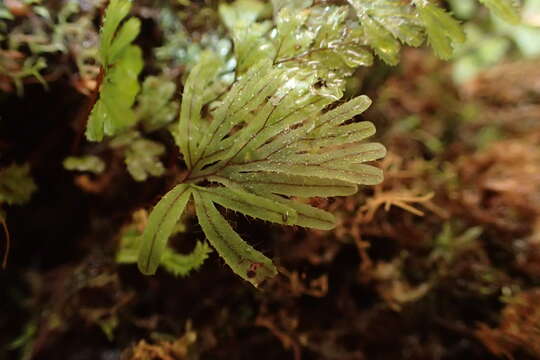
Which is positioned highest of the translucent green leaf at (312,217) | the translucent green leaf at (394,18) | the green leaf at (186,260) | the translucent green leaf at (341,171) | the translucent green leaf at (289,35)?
the translucent green leaf at (289,35)

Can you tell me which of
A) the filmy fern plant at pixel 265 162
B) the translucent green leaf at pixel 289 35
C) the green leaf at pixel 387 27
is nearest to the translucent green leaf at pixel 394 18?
the green leaf at pixel 387 27

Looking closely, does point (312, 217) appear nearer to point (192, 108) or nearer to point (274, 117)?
point (274, 117)

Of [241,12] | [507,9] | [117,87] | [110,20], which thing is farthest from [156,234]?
[507,9]

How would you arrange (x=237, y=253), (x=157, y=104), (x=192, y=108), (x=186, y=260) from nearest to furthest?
(x=237, y=253), (x=192, y=108), (x=186, y=260), (x=157, y=104)

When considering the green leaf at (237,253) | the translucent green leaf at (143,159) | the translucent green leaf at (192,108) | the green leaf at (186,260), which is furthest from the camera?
the translucent green leaf at (143,159)

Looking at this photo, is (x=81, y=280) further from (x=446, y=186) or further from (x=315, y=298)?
(x=446, y=186)

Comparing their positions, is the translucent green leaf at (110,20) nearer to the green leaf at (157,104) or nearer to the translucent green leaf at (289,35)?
the green leaf at (157,104)
